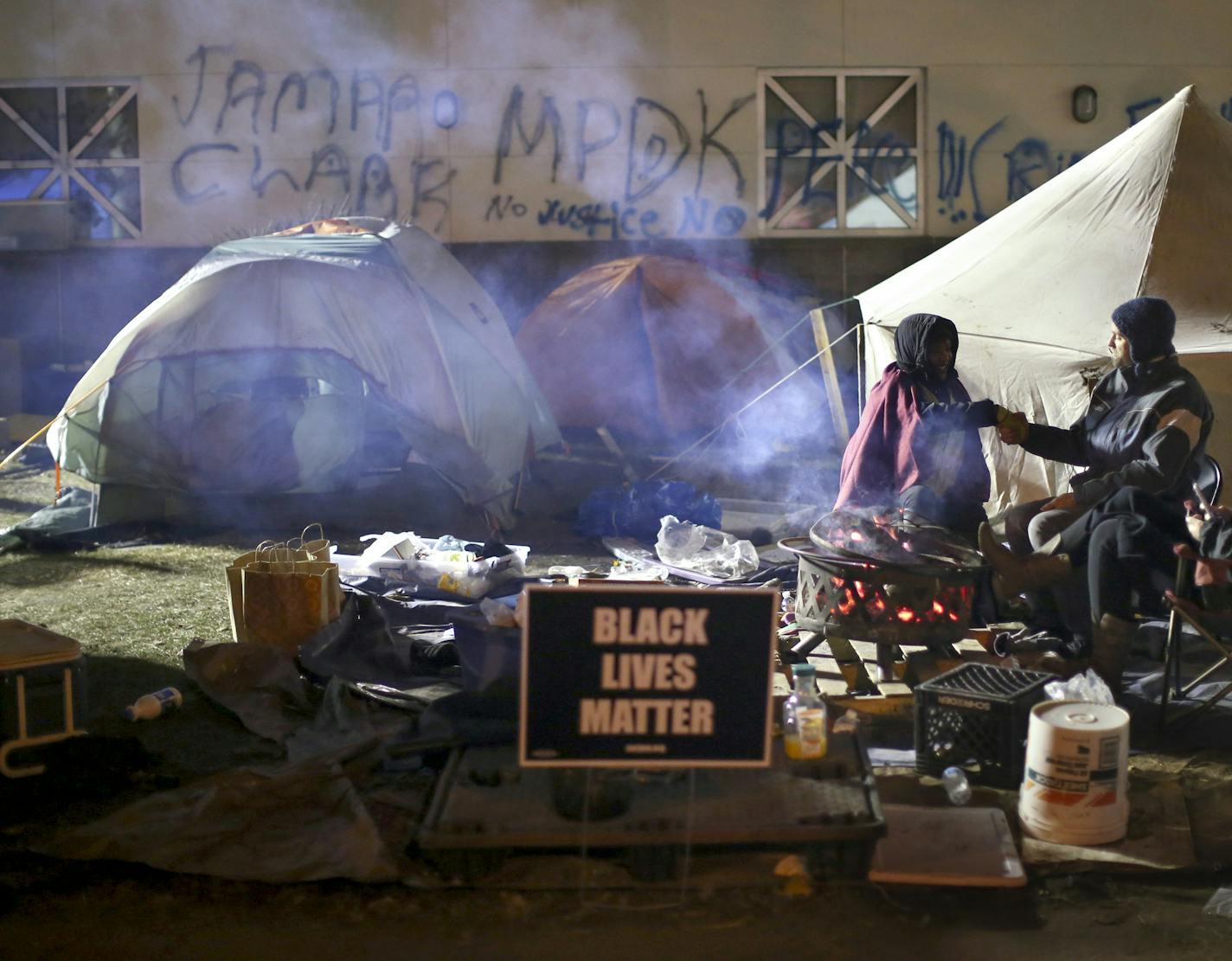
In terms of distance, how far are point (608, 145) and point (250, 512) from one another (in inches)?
277

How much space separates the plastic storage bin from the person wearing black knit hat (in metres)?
3.34

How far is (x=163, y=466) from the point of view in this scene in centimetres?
858

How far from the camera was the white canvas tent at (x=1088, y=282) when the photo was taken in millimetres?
6957

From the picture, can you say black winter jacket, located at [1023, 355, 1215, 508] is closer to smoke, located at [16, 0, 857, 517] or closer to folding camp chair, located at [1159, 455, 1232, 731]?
folding camp chair, located at [1159, 455, 1232, 731]

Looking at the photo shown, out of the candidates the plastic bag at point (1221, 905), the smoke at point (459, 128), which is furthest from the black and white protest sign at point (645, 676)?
the smoke at point (459, 128)

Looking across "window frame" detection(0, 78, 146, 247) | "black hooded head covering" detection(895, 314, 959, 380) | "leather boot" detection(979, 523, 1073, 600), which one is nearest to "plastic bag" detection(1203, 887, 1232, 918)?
"leather boot" detection(979, 523, 1073, 600)

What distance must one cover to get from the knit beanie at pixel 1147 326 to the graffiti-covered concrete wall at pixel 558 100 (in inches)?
370

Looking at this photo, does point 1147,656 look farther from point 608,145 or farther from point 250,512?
point 608,145

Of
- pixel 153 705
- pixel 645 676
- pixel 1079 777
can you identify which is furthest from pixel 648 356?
pixel 645 676

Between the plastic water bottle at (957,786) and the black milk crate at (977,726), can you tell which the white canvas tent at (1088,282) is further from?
the plastic water bottle at (957,786)

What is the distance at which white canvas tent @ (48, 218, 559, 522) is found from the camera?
8.22 meters

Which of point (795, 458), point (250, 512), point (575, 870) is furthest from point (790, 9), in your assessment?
point (575, 870)

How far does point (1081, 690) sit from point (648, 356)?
7.73 m

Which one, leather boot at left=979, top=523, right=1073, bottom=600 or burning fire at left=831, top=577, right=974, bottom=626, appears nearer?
burning fire at left=831, top=577, right=974, bottom=626
